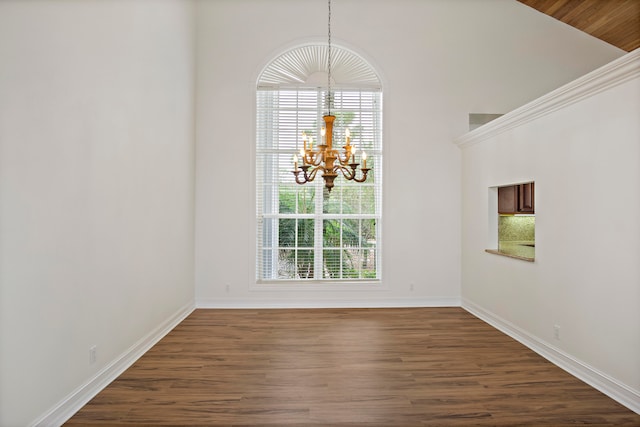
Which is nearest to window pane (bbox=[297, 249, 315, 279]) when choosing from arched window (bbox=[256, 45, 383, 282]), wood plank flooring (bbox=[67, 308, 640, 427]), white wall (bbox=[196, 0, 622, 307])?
arched window (bbox=[256, 45, 383, 282])

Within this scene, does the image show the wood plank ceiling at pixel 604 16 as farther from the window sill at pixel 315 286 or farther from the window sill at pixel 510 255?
the window sill at pixel 315 286

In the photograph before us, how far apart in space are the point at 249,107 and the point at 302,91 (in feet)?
2.60

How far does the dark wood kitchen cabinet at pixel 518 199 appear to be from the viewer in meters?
5.46

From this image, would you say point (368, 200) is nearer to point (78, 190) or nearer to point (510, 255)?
point (510, 255)

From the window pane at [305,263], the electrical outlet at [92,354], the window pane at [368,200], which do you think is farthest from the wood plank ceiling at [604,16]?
the electrical outlet at [92,354]

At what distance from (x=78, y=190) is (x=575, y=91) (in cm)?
373

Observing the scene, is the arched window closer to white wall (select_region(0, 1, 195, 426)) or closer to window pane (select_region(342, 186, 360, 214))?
window pane (select_region(342, 186, 360, 214))

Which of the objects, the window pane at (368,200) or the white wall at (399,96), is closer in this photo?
the white wall at (399,96)

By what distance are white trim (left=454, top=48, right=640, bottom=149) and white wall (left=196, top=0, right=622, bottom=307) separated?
3.53 feet

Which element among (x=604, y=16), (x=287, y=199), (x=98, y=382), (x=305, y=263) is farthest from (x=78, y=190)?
(x=604, y=16)

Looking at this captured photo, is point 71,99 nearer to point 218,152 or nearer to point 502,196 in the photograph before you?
point 218,152

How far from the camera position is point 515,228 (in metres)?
6.01

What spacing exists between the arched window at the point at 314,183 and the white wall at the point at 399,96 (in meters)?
0.17

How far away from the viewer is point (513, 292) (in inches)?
150
